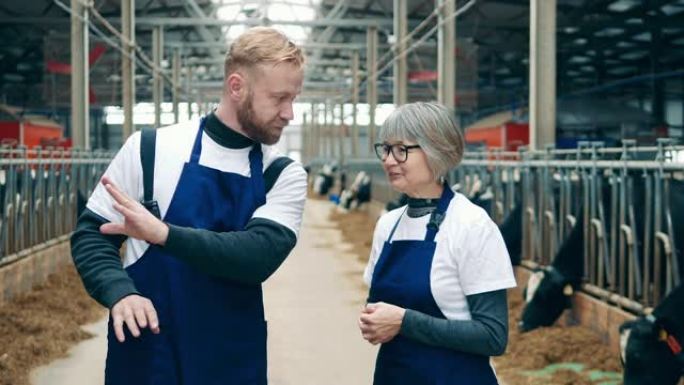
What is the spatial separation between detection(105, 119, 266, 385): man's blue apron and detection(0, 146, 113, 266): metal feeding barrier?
595cm

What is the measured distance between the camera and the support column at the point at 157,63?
22.9 m

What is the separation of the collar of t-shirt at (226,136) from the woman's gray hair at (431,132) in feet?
0.95

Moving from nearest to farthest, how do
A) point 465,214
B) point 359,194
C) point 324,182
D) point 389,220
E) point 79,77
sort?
point 465,214 → point 389,220 → point 79,77 → point 359,194 → point 324,182

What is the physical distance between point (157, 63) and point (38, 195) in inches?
576

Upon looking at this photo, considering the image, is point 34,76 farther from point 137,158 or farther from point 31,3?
point 137,158

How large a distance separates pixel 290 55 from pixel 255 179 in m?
0.26

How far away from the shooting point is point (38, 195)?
945cm

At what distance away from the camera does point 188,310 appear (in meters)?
1.98

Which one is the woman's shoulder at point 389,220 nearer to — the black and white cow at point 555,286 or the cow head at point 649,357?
the cow head at point 649,357

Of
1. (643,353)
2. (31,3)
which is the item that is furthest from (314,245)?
(643,353)

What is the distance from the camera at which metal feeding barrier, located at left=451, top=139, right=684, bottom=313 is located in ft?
18.6

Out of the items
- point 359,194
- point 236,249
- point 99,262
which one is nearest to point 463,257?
point 236,249

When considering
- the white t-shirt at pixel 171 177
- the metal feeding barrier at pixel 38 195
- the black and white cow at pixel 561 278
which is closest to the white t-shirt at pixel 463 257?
the white t-shirt at pixel 171 177

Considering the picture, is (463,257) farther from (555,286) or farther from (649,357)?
(555,286)
